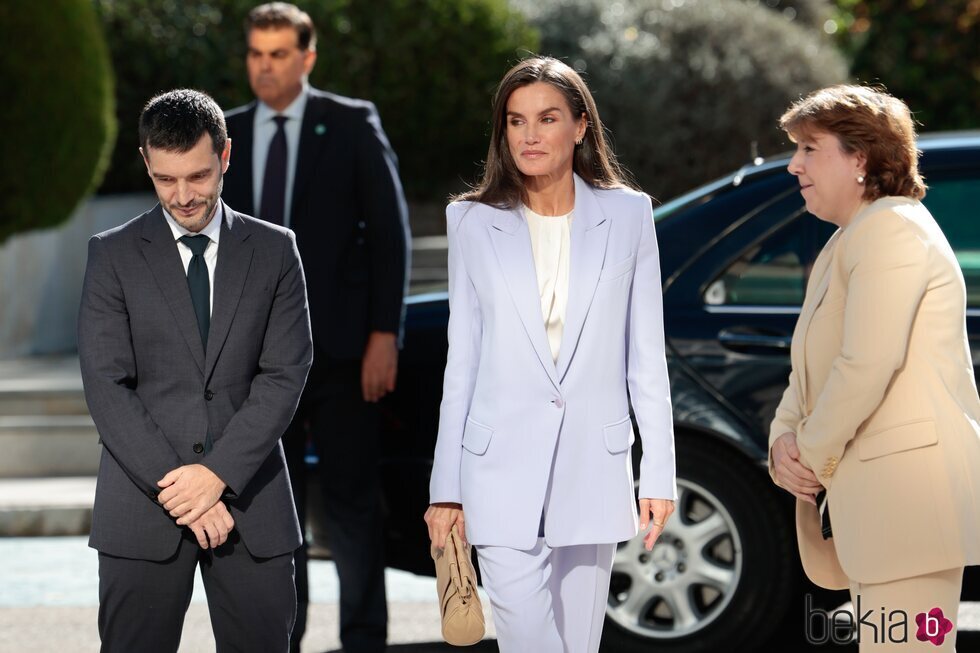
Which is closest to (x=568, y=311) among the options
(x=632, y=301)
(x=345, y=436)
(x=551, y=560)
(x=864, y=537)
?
(x=632, y=301)

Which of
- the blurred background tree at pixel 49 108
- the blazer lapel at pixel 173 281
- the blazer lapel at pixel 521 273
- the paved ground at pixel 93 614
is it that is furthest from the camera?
the blurred background tree at pixel 49 108

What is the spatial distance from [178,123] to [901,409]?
5.63ft

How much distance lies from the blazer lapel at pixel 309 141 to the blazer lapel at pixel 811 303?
2.01m

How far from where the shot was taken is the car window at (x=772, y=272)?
5.15 meters

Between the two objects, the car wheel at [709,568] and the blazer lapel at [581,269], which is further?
the car wheel at [709,568]

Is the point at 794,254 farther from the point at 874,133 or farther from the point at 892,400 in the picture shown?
the point at 892,400

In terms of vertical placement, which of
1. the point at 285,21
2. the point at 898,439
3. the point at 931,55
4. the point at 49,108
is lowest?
the point at 898,439

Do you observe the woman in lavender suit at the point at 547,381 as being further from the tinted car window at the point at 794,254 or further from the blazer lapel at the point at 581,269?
the tinted car window at the point at 794,254

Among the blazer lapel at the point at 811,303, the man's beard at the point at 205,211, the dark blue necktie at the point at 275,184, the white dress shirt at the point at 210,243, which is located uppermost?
the dark blue necktie at the point at 275,184

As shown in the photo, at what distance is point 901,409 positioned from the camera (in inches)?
137

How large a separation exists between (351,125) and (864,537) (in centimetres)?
252

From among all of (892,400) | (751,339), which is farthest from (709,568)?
(892,400)

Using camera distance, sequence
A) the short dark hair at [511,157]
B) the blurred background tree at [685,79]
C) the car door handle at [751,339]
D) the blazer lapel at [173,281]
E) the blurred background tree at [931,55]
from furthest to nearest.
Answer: the blurred background tree at [931,55] → the blurred background tree at [685,79] → the car door handle at [751,339] → the short dark hair at [511,157] → the blazer lapel at [173,281]

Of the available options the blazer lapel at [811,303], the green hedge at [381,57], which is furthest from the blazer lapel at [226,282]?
the green hedge at [381,57]
